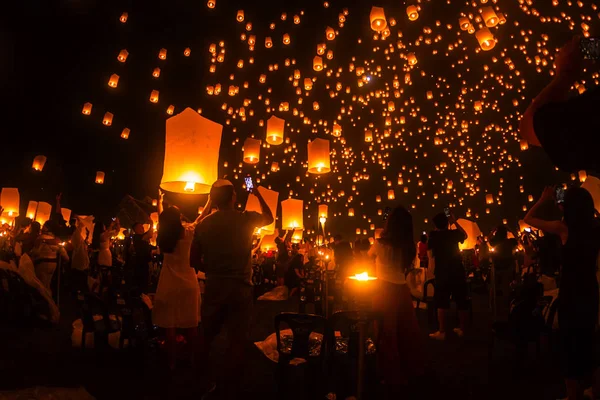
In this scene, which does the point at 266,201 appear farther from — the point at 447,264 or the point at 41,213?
the point at 41,213

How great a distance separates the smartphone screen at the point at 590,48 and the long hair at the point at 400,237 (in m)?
2.83

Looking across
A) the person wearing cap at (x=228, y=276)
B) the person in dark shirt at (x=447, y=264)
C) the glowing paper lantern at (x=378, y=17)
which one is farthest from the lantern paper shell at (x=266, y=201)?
the glowing paper lantern at (x=378, y=17)

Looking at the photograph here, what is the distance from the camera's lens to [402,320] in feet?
13.0

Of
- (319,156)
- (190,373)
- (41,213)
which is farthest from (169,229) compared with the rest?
(41,213)

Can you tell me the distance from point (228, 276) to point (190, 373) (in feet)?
5.43

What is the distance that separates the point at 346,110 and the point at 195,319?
10630mm

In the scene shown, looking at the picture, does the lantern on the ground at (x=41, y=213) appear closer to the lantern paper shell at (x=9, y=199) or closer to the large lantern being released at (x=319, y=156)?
the lantern paper shell at (x=9, y=199)

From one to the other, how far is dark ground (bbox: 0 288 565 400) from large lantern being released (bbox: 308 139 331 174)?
2.65m

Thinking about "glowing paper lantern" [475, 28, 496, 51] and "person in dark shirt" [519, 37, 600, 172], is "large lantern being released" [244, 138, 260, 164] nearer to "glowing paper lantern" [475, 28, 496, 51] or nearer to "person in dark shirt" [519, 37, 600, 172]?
"glowing paper lantern" [475, 28, 496, 51]

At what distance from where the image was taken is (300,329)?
11.1 feet

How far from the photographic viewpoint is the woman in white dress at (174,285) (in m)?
4.10

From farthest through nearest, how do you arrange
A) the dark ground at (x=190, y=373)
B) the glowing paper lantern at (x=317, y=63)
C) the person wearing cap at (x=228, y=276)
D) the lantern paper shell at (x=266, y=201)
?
the glowing paper lantern at (x=317, y=63), the lantern paper shell at (x=266, y=201), the dark ground at (x=190, y=373), the person wearing cap at (x=228, y=276)

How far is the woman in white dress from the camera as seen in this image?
410 centimetres

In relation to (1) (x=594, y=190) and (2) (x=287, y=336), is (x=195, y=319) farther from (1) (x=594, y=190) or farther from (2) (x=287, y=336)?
(1) (x=594, y=190)
